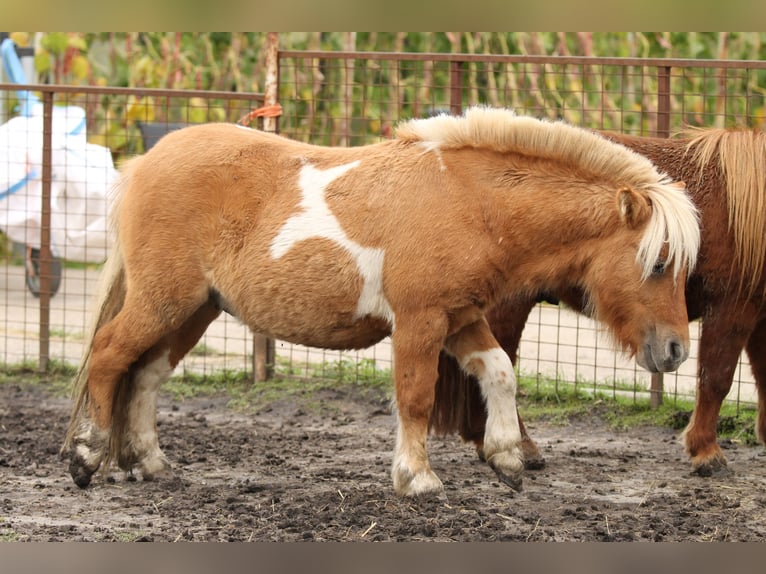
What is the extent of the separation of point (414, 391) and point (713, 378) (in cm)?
187

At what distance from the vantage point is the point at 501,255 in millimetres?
4582

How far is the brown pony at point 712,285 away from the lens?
5289 millimetres

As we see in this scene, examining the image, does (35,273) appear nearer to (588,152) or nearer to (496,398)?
(496,398)

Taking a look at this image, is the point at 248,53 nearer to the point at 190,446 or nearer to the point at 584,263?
the point at 190,446

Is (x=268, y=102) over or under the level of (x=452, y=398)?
over

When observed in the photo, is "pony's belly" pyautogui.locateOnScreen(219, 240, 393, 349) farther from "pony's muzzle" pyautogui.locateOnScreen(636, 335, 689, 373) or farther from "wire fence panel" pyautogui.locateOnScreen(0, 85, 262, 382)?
"wire fence panel" pyautogui.locateOnScreen(0, 85, 262, 382)

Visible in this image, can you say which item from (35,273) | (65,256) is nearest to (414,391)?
(65,256)

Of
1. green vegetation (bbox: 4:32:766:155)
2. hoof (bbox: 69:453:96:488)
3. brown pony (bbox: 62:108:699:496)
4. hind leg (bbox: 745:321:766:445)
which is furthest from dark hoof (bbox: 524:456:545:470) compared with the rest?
green vegetation (bbox: 4:32:766:155)

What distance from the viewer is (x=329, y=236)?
4707 mm

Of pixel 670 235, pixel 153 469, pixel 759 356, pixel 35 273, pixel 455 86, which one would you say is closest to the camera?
pixel 670 235

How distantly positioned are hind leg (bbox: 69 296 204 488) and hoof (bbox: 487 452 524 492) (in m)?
1.68

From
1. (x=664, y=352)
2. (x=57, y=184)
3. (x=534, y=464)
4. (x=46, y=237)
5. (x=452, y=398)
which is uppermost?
(x=57, y=184)

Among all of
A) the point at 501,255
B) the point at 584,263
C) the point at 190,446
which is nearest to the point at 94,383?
the point at 190,446

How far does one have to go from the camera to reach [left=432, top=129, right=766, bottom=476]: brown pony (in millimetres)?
5289
